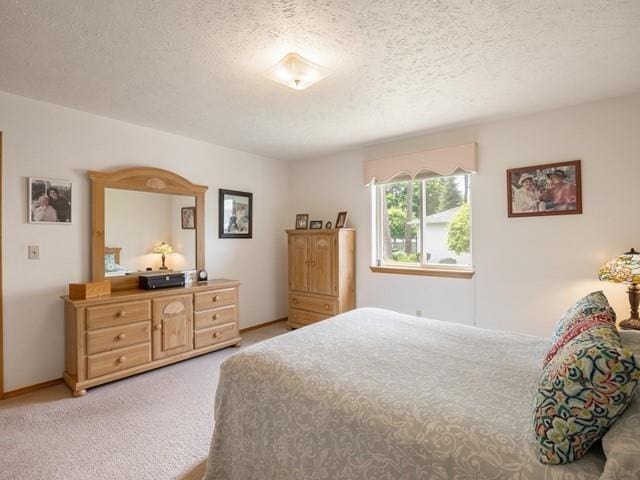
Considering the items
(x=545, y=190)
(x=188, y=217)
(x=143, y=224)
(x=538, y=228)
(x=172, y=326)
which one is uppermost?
(x=545, y=190)

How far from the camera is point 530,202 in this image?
3096 millimetres

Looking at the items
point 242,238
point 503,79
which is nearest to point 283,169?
point 242,238

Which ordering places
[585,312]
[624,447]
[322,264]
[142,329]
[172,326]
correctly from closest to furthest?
[624,447] < [585,312] < [142,329] < [172,326] < [322,264]

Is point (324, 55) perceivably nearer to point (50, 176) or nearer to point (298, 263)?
point (50, 176)

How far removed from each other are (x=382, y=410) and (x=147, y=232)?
3.13m

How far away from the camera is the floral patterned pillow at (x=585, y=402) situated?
900mm

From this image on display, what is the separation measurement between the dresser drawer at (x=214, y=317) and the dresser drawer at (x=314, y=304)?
943mm

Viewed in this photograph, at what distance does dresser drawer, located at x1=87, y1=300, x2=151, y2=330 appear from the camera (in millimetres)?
2664

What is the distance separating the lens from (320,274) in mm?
4141

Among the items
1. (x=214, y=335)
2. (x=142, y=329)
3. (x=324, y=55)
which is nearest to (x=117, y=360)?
(x=142, y=329)

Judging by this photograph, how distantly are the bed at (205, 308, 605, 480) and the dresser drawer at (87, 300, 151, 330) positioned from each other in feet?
5.48

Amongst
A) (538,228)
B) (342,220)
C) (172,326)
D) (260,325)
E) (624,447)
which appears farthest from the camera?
(260,325)

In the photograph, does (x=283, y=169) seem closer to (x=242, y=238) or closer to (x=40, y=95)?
(x=242, y=238)

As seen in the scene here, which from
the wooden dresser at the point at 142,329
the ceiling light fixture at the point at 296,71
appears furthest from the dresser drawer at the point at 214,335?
the ceiling light fixture at the point at 296,71
